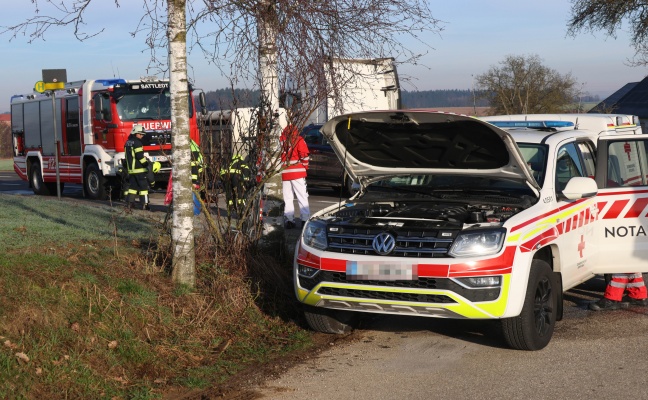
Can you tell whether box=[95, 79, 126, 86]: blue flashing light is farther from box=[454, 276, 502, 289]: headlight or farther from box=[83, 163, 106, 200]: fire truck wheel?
box=[454, 276, 502, 289]: headlight

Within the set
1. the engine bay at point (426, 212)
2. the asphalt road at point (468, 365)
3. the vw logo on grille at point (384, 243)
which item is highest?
the engine bay at point (426, 212)

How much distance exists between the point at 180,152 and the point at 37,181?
1825 centimetres

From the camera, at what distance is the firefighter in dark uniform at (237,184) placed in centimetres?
883

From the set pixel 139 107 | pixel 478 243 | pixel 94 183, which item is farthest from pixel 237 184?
pixel 94 183

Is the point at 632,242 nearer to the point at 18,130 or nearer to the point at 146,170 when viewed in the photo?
the point at 146,170

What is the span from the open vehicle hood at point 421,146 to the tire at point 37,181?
17.9 metres

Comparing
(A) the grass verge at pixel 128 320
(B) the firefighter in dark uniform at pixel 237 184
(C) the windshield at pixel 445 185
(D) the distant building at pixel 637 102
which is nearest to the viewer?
(A) the grass verge at pixel 128 320

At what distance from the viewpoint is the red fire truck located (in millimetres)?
20047

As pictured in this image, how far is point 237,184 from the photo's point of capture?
8852 millimetres

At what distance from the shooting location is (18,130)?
25703mm

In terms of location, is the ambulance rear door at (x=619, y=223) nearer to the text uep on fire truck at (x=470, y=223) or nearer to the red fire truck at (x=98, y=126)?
the text uep on fire truck at (x=470, y=223)

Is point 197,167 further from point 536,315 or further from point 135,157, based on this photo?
A: point 135,157

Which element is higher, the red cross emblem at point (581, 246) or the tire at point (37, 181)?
the red cross emblem at point (581, 246)

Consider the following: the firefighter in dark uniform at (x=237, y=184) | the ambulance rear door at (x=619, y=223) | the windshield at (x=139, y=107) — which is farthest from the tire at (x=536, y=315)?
the windshield at (x=139, y=107)
